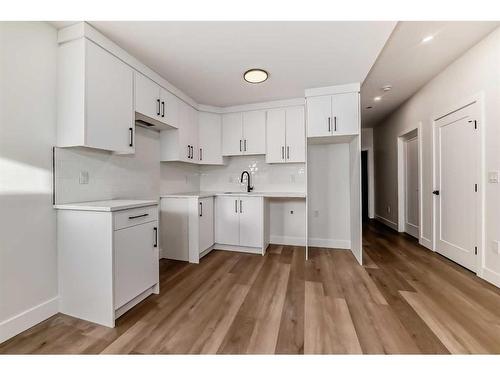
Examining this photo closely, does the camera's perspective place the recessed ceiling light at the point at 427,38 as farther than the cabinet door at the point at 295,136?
No

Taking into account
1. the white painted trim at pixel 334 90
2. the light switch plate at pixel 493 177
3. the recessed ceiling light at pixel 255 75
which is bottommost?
the light switch plate at pixel 493 177

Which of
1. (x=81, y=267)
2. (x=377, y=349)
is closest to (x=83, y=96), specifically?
(x=81, y=267)

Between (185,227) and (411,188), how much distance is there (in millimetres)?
4290

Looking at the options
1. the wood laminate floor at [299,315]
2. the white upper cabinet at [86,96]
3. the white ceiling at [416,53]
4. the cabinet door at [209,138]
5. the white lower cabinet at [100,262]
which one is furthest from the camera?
the cabinet door at [209,138]

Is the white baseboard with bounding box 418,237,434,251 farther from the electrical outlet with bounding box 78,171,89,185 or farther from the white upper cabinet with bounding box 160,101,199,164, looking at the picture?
the electrical outlet with bounding box 78,171,89,185

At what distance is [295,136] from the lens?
3.38 m

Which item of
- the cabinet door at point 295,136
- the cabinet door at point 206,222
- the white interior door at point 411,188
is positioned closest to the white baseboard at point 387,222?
the white interior door at point 411,188

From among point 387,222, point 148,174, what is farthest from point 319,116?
point 387,222

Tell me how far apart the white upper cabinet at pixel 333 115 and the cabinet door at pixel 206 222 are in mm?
1768

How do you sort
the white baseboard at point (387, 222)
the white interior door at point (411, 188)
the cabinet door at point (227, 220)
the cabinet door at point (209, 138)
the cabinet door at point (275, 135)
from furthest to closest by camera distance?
the white baseboard at point (387, 222)
the white interior door at point (411, 188)
the cabinet door at point (209, 138)
the cabinet door at point (275, 135)
the cabinet door at point (227, 220)

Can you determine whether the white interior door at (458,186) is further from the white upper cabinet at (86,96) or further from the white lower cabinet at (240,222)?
the white upper cabinet at (86,96)

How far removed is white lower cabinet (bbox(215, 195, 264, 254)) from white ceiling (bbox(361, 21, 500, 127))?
2386 millimetres

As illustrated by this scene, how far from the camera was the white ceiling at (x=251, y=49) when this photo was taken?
5.84ft

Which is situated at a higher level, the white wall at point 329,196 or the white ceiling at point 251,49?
the white ceiling at point 251,49
